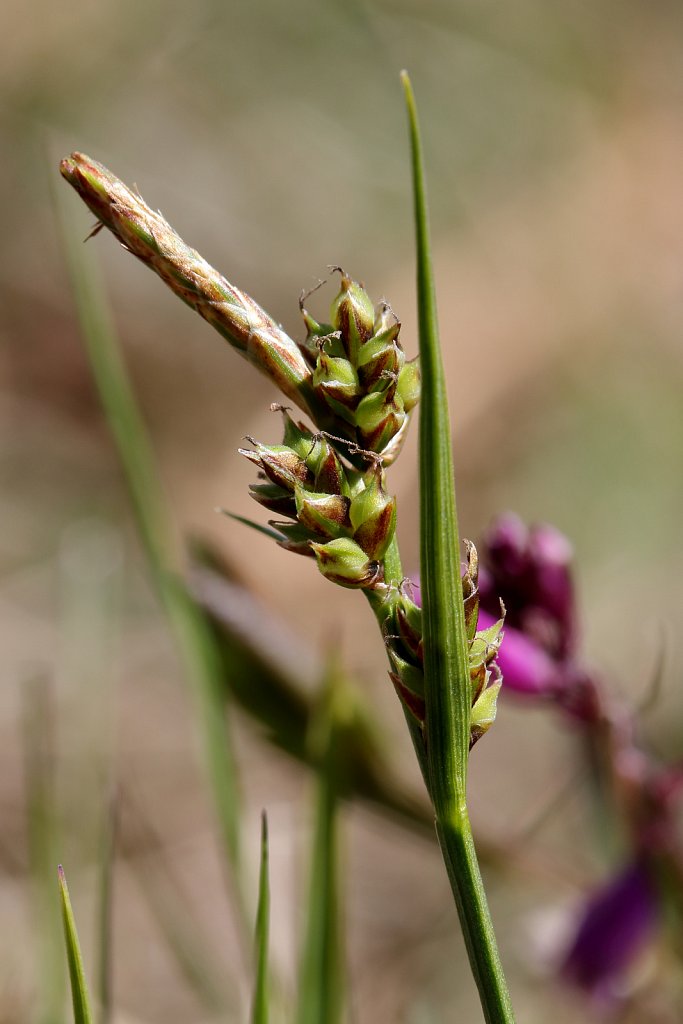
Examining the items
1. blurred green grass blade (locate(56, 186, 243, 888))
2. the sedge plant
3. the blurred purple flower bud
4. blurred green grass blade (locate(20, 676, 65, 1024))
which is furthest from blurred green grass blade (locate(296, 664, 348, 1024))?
the blurred purple flower bud

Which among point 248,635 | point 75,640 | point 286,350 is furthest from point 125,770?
point 286,350

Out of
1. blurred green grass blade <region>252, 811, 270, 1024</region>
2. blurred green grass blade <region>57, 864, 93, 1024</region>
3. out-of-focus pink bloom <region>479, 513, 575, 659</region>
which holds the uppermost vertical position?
out-of-focus pink bloom <region>479, 513, 575, 659</region>

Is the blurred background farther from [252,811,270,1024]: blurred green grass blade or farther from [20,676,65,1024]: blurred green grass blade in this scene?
[252,811,270,1024]: blurred green grass blade

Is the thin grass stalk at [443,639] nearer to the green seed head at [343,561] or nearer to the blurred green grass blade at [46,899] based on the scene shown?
the green seed head at [343,561]

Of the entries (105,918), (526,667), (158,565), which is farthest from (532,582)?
(105,918)

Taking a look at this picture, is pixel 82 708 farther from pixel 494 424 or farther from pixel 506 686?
pixel 494 424

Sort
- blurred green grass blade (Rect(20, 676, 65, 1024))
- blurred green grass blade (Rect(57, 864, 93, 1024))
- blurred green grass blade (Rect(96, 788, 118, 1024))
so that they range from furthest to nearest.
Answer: blurred green grass blade (Rect(20, 676, 65, 1024)) < blurred green grass blade (Rect(96, 788, 118, 1024)) < blurred green grass blade (Rect(57, 864, 93, 1024))

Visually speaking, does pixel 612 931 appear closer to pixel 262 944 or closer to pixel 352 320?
pixel 262 944
